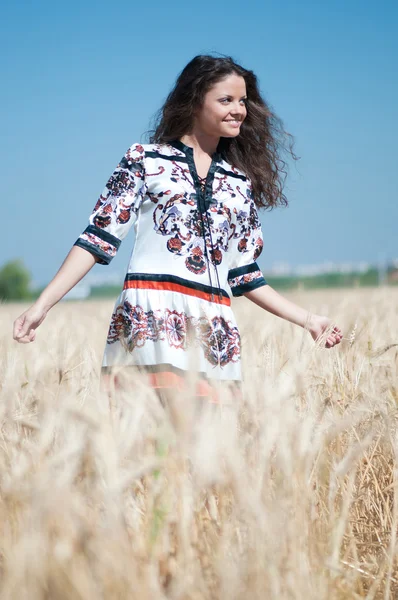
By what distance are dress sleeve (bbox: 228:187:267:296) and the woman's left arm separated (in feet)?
0.09

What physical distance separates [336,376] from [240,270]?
480 mm

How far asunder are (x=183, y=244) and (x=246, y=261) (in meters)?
0.29

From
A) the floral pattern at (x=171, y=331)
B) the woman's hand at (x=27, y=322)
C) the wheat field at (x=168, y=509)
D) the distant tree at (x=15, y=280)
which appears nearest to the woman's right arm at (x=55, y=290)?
the woman's hand at (x=27, y=322)

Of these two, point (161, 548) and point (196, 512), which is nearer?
point (161, 548)

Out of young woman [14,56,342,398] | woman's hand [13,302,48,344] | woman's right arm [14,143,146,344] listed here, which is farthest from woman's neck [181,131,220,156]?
woman's hand [13,302,48,344]

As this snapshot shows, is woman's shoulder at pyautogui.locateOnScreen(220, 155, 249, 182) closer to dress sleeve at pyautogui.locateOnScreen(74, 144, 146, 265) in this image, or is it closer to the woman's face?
the woman's face

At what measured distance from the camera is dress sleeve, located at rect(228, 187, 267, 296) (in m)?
2.15

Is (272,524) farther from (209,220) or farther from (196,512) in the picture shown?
(209,220)

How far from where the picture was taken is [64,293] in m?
1.84

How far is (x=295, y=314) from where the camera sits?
2123 millimetres

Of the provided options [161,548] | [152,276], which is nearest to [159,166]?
[152,276]

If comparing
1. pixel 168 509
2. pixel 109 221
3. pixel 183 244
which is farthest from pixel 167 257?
pixel 168 509

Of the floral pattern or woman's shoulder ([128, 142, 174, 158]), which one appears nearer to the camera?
the floral pattern

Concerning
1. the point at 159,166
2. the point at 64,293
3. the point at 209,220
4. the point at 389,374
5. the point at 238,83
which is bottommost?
the point at 389,374
